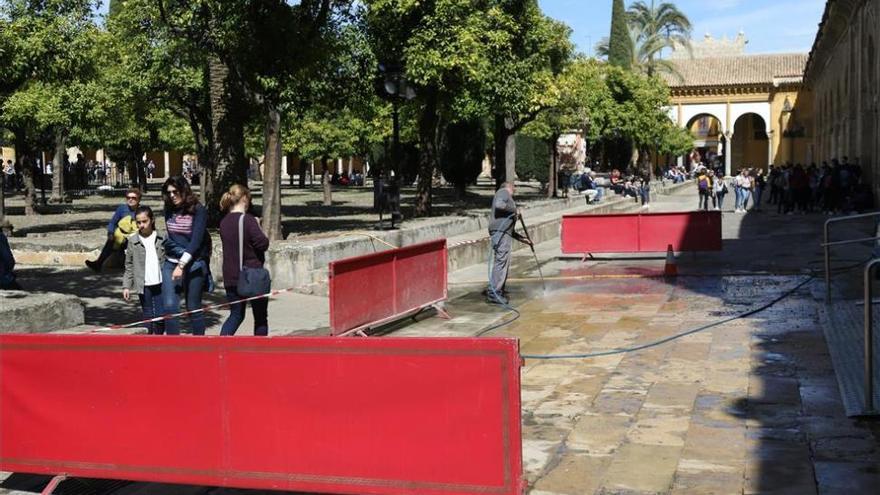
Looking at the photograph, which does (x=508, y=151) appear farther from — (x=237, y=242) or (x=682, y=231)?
(x=237, y=242)

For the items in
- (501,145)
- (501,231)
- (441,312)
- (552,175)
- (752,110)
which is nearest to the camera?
(441,312)

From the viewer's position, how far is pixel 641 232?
1852 centimetres

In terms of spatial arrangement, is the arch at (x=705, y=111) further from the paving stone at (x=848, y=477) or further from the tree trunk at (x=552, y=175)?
the paving stone at (x=848, y=477)

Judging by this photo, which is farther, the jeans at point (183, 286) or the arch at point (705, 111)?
the arch at point (705, 111)

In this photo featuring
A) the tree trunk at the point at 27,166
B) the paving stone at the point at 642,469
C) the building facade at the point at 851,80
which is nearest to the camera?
the paving stone at the point at 642,469

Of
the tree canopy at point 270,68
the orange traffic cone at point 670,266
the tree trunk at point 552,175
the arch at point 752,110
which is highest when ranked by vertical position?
the arch at point 752,110

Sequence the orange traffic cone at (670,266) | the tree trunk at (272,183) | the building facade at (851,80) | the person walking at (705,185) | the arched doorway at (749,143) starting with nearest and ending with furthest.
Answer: the orange traffic cone at (670,266) → the tree trunk at (272,183) → the building facade at (851,80) → the person walking at (705,185) → the arched doorway at (749,143)

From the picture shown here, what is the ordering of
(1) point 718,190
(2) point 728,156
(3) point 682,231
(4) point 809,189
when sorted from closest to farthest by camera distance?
(3) point 682,231 < (4) point 809,189 < (1) point 718,190 < (2) point 728,156

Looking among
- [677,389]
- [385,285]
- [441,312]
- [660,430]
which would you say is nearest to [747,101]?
[441,312]

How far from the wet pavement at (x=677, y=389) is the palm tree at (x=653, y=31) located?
49287 mm

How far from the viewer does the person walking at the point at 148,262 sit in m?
8.79

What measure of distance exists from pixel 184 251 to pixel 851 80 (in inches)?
1202

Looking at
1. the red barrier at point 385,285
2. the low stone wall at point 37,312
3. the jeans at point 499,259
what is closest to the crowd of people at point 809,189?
the jeans at point 499,259

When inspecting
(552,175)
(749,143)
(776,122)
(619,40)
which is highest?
(619,40)
